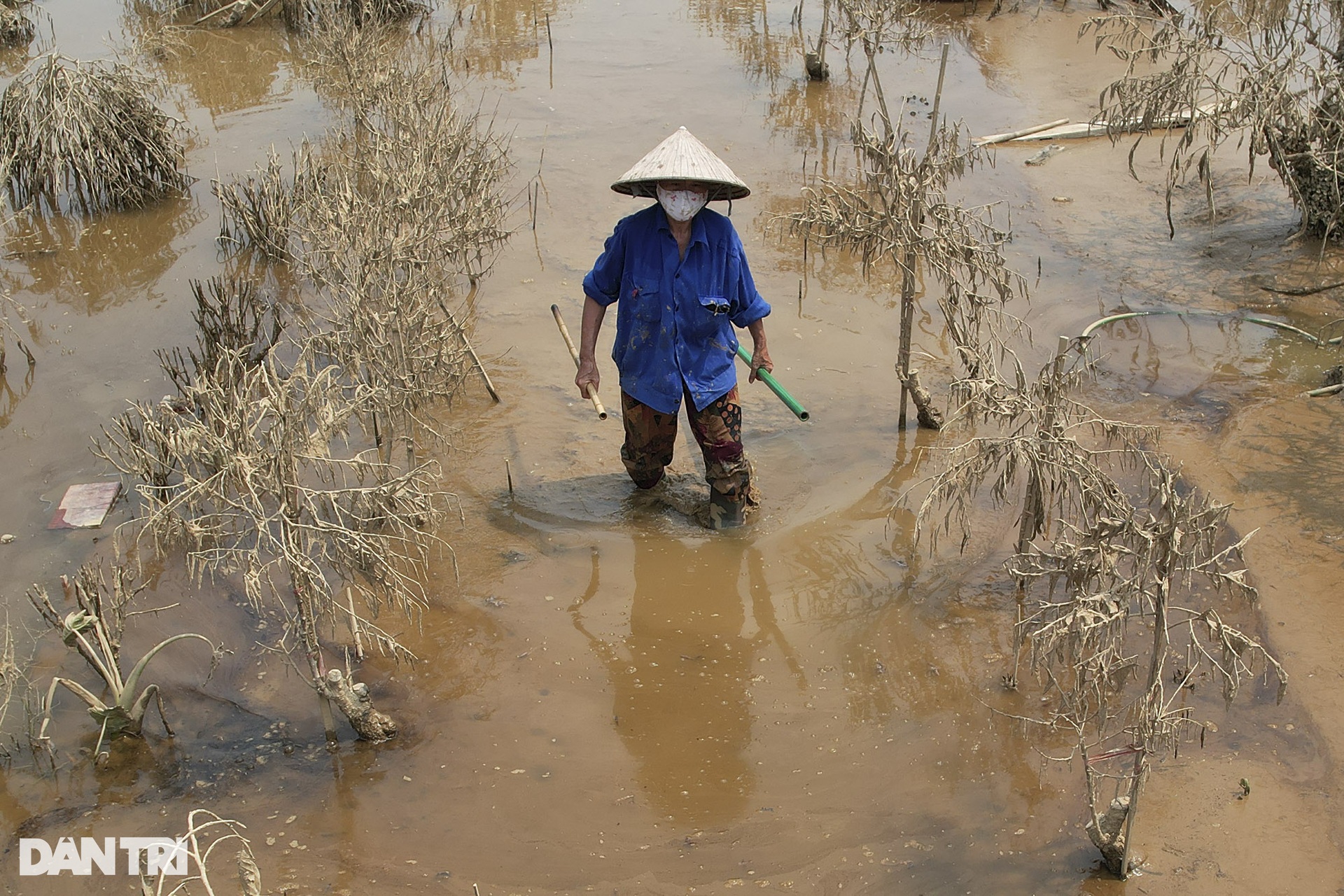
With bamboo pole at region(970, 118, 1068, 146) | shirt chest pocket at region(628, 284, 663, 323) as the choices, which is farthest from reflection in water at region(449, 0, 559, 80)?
shirt chest pocket at region(628, 284, 663, 323)

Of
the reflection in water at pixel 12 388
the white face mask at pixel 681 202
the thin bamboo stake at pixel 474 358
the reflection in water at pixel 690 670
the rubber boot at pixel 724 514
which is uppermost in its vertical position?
the white face mask at pixel 681 202

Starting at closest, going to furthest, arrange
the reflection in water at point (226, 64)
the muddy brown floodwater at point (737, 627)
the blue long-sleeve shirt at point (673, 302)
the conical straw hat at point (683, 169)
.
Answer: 1. the muddy brown floodwater at point (737, 627)
2. the conical straw hat at point (683, 169)
3. the blue long-sleeve shirt at point (673, 302)
4. the reflection in water at point (226, 64)

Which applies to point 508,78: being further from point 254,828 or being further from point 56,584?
point 254,828

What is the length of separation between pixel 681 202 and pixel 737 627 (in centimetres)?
166

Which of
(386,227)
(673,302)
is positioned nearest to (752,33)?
(386,227)

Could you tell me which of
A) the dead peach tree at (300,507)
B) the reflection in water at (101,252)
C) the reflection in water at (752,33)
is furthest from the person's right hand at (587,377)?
the reflection in water at (752,33)

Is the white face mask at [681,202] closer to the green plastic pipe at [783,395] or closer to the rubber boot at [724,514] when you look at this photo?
the green plastic pipe at [783,395]

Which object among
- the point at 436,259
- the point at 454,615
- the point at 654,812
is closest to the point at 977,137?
the point at 436,259

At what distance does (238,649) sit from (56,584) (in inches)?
39.0

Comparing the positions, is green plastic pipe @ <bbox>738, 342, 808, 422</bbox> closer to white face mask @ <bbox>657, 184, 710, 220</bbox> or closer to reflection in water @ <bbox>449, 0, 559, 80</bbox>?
white face mask @ <bbox>657, 184, 710, 220</bbox>

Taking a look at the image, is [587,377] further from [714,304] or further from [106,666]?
[106,666]

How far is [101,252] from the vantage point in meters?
7.80

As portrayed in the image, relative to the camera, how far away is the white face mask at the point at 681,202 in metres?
4.45

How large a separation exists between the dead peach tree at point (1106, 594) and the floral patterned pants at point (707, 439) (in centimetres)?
86
